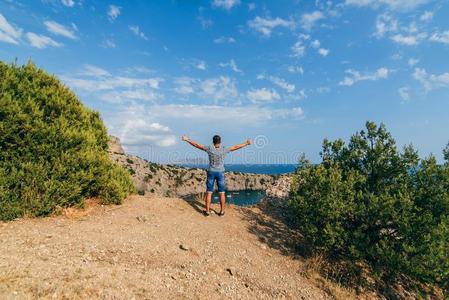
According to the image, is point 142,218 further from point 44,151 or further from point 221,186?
point 44,151

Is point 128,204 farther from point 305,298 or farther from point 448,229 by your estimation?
point 448,229

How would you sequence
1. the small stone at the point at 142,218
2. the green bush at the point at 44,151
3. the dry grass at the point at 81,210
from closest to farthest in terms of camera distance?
1. the green bush at the point at 44,151
2. the dry grass at the point at 81,210
3. the small stone at the point at 142,218

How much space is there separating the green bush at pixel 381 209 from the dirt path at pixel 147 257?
188 cm

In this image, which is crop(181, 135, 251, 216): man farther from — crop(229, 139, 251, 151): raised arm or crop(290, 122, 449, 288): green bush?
crop(290, 122, 449, 288): green bush

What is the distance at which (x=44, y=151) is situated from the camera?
1014cm

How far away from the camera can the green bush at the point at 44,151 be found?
9570mm

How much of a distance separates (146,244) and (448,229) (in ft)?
30.9

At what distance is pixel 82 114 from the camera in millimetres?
12062

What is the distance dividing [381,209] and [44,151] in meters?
11.7

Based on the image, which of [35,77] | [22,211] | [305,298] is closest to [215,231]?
[305,298]

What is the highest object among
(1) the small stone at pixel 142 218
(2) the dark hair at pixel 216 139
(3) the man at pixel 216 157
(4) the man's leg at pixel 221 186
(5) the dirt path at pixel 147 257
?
(2) the dark hair at pixel 216 139

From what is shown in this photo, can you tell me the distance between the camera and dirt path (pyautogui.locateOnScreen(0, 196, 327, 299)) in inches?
260

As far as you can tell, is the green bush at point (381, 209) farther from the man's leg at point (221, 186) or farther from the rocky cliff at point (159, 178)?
the rocky cliff at point (159, 178)

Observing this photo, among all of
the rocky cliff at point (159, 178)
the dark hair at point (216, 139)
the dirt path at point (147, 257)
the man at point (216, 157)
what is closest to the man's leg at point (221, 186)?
the man at point (216, 157)
